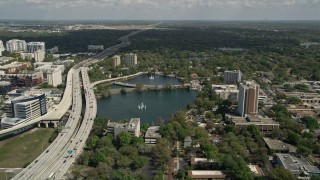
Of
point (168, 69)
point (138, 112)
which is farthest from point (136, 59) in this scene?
point (138, 112)

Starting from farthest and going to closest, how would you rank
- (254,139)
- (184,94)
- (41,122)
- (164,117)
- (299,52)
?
(299,52) < (184,94) < (164,117) < (41,122) < (254,139)

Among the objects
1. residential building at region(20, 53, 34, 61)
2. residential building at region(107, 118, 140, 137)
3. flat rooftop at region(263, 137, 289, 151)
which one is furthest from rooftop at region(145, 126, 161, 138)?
residential building at region(20, 53, 34, 61)

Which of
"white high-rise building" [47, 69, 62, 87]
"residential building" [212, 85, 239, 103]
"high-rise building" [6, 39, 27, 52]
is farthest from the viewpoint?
"high-rise building" [6, 39, 27, 52]

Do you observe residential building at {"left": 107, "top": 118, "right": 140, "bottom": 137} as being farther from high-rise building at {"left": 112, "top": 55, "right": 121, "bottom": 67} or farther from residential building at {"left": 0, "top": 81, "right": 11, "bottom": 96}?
high-rise building at {"left": 112, "top": 55, "right": 121, "bottom": 67}

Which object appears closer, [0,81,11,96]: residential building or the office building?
the office building

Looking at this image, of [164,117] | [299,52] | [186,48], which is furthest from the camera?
[186,48]

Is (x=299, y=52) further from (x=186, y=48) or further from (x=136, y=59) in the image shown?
(x=136, y=59)

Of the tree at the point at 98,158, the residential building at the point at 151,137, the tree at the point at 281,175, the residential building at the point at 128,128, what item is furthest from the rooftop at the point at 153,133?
the tree at the point at 281,175
